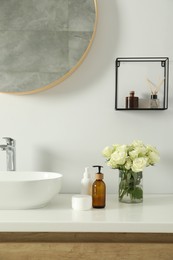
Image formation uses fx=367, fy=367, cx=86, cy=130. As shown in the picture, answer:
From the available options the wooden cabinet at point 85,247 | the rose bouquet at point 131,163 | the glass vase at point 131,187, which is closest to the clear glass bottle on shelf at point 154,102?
the rose bouquet at point 131,163

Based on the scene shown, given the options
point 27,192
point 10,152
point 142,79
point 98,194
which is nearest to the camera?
point 27,192

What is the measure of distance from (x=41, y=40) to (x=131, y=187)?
84 cm

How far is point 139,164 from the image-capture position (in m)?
1.55

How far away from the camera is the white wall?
1837mm

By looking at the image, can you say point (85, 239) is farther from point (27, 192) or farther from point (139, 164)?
point (139, 164)

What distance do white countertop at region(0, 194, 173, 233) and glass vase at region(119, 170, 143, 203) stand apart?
85mm

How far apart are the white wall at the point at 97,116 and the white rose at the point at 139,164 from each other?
30 cm

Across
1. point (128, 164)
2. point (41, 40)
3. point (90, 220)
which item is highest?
point (41, 40)

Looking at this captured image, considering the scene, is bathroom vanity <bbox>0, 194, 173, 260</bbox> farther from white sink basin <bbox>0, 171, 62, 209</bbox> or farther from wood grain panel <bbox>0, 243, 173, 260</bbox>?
white sink basin <bbox>0, 171, 62, 209</bbox>

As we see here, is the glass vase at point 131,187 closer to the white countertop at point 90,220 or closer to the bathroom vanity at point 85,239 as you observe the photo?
the white countertop at point 90,220

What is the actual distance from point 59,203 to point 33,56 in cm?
73

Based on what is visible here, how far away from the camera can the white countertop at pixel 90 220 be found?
1.26 metres

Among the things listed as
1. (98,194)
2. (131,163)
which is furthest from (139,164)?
(98,194)

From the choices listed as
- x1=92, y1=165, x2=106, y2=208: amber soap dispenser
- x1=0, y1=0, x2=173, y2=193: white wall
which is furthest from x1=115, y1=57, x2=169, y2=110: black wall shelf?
x1=92, y1=165, x2=106, y2=208: amber soap dispenser
